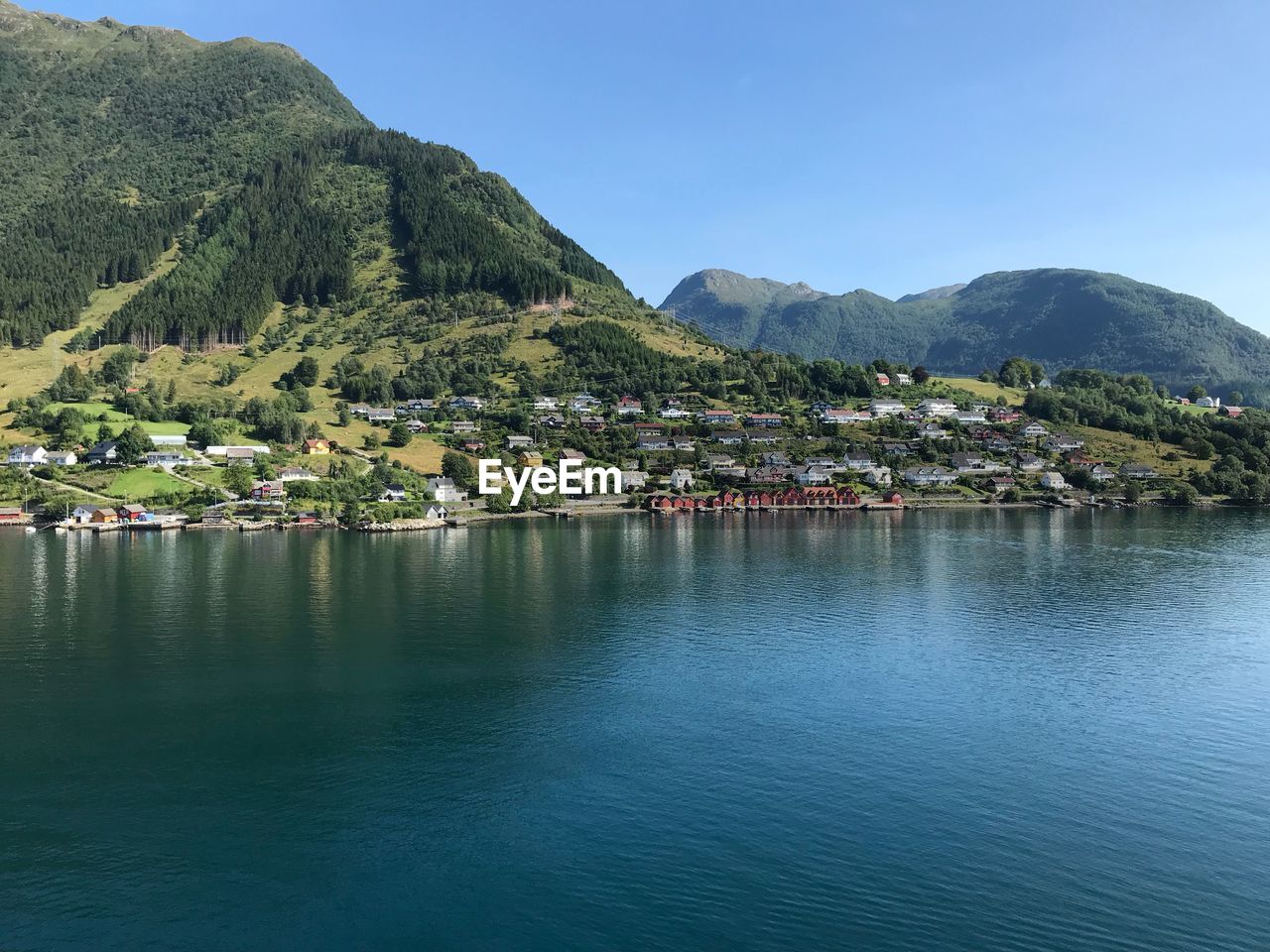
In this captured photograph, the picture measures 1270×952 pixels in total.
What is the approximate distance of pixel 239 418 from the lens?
125m

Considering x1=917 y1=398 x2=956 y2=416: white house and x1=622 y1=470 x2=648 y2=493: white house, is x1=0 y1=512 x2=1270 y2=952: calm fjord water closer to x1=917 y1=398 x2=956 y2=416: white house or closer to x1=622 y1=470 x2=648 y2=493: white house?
x1=622 y1=470 x2=648 y2=493: white house

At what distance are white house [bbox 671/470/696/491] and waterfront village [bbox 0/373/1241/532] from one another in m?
0.32

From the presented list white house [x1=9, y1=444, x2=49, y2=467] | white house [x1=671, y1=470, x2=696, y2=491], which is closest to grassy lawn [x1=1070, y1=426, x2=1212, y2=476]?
white house [x1=671, y1=470, x2=696, y2=491]

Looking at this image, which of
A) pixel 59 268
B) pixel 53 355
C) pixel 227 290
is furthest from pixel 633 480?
pixel 59 268

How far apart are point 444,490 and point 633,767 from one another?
84.7 metres

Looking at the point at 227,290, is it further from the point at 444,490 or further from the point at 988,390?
the point at 988,390

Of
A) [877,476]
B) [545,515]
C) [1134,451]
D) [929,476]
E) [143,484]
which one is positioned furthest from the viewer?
[1134,451]

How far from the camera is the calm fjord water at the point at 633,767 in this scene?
20.8m

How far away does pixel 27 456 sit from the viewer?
105188 millimetres

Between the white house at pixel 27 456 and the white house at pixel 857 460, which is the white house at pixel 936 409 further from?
the white house at pixel 27 456

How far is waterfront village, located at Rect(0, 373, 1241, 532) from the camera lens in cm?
9975

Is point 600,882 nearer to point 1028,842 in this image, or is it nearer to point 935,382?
point 1028,842

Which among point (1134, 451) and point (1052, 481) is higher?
point (1134, 451)

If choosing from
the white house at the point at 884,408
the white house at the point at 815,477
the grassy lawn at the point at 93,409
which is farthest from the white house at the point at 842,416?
the grassy lawn at the point at 93,409
